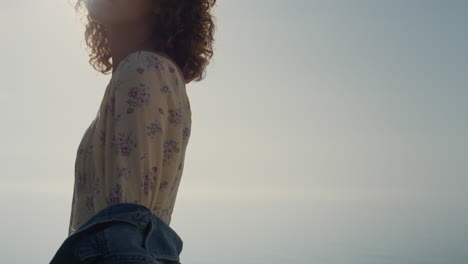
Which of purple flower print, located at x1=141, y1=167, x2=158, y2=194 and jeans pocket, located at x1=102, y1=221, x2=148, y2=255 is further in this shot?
purple flower print, located at x1=141, y1=167, x2=158, y2=194

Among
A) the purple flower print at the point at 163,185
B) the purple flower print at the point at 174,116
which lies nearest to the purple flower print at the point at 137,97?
the purple flower print at the point at 174,116

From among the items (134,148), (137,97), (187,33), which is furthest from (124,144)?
(187,33)

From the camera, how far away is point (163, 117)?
4.54ft

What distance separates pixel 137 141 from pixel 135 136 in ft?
0.05

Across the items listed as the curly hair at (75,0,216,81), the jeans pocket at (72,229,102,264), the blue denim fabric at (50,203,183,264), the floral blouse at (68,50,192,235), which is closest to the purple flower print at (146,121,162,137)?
the floral blouse at (68,50,192,235)

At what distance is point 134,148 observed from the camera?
51.1 inches

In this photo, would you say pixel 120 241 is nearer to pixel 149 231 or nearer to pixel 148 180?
pixel 149 231

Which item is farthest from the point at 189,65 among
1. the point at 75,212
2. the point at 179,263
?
the point at 179,263

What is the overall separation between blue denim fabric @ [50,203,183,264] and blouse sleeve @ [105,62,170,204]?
0.29 ft

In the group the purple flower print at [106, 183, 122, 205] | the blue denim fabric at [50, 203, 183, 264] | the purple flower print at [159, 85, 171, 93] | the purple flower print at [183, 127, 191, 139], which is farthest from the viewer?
the purple flower print at [183, 127, 191, 139]

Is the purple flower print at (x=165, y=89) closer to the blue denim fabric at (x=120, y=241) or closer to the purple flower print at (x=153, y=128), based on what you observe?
the purple flower print at (x=153, y=128)

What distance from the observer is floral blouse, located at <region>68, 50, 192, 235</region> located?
4.26 feet

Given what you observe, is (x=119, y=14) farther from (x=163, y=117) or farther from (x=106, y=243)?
(x=106, y=243)

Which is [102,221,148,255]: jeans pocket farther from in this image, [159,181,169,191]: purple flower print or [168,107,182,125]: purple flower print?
[168,107,182,125]: purple flower print
